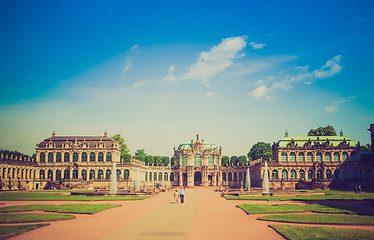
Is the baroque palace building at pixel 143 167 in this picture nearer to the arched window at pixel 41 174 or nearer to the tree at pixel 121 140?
the arched window at pixel 41 174

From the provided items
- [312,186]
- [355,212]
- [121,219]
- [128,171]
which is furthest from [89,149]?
[355,212]

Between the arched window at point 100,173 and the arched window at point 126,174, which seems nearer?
the arched window at point 126,174

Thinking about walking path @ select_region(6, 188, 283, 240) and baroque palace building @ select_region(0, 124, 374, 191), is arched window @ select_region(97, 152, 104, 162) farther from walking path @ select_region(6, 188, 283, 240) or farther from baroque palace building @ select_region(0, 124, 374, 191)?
walking path @ select_region(6, 188, 283, 240)

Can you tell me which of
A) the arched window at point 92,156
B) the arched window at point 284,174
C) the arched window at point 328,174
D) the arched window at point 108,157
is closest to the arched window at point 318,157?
the arched window at point 328,174

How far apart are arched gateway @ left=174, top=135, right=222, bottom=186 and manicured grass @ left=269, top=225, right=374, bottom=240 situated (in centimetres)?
8638

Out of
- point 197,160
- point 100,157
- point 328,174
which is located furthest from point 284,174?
point 100,157

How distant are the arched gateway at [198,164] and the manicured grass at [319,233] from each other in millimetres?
86378

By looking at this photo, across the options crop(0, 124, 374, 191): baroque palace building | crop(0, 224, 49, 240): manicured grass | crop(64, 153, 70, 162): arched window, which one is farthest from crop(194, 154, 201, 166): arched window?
crop(0, 224, 49, 240): manicured grass

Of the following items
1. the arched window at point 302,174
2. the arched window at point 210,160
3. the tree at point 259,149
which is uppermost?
the tree at point 259,149

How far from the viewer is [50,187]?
7725 centimetres

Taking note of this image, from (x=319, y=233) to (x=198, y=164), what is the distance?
90.8 m

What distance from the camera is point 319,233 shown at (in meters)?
17.0

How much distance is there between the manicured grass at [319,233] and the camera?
15.8 meters

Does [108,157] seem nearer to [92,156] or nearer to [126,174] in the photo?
[92,156]
